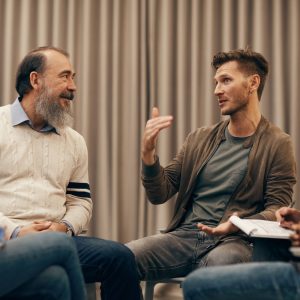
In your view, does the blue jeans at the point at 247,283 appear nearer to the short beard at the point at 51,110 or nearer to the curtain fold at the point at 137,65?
the short beard at the point at 51,110

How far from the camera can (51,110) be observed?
2.86 meters

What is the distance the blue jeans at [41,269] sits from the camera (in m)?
1.94

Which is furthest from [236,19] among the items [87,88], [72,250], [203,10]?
[72,250]

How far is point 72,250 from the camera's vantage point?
7.00 feet

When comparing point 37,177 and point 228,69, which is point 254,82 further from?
point 37,177

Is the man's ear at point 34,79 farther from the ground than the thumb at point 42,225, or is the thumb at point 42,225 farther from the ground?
the man's ear at point 34,79

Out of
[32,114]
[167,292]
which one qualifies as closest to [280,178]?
[32,114]

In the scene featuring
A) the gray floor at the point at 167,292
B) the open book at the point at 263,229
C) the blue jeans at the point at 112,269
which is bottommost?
the gray floor at the point at 167,292

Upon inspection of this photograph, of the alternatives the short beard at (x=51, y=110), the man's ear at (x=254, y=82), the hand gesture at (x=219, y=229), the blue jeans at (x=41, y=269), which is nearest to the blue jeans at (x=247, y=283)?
the blue jeans at (x=41, y=269)

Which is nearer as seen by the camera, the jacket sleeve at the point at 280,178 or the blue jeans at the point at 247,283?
the blue jeans at the point at 247,283

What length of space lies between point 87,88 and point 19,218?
1489 mm

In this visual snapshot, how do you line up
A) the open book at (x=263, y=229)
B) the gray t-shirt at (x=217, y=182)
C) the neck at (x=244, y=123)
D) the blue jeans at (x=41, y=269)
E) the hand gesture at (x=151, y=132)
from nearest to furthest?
1. the blue jeans at (x=41, y=269)
2. the open book at (x=263, y=229)
3. the hand gesture at (x=151, y=132)
4. the gray t-shirt at (x=217, y=182)
5. the neck at (x=244, y=123)

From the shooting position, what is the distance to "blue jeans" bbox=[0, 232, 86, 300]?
1.94m

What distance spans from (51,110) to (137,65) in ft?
4.04
